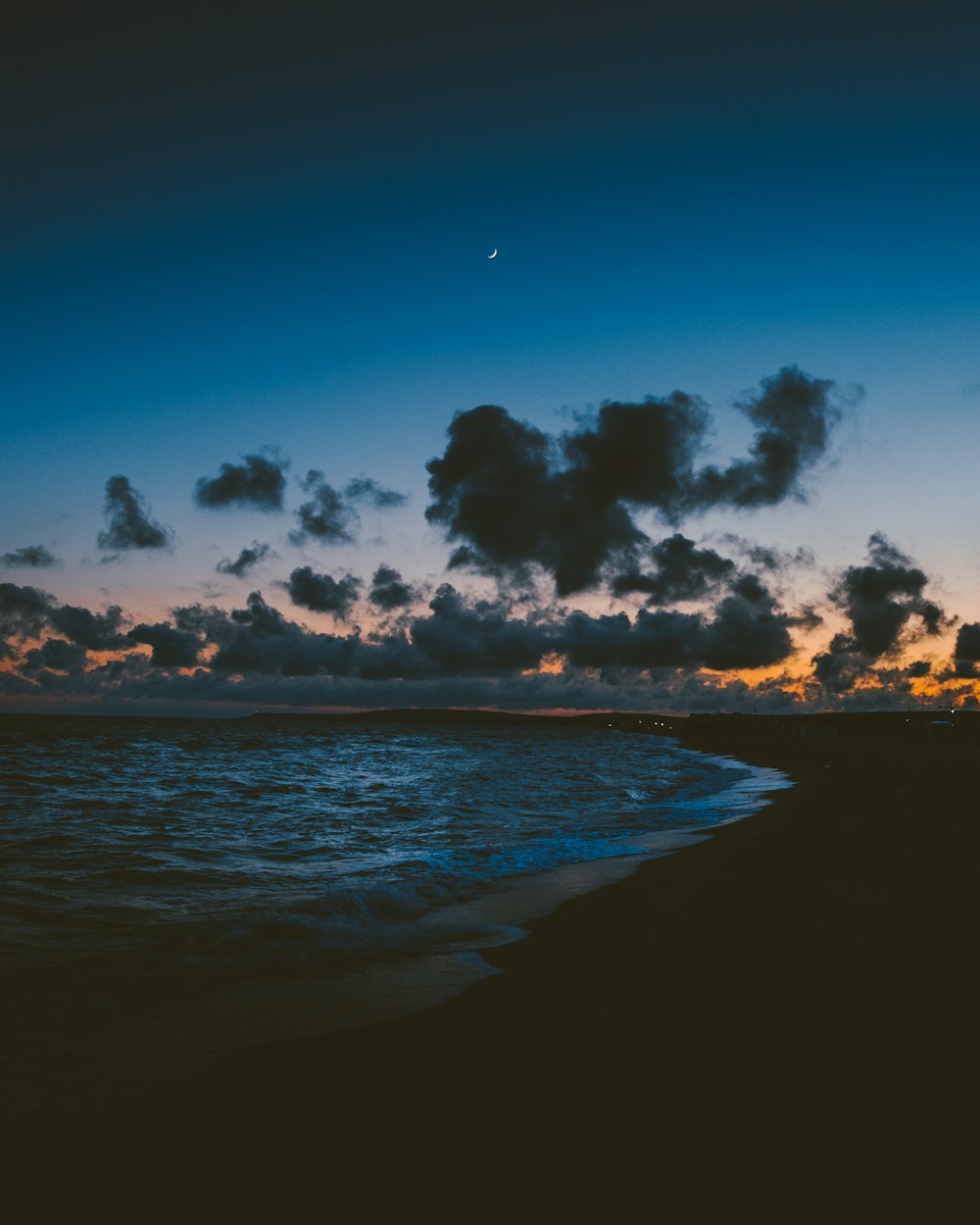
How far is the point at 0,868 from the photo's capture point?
43.8 feet

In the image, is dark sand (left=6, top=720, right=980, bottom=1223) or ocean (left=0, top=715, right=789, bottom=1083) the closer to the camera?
dark sand (left=6, top=720, right=980, bottom=1223)

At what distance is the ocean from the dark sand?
1.09m

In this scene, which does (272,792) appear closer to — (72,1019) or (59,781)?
(59,781)

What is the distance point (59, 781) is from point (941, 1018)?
32.9 meters

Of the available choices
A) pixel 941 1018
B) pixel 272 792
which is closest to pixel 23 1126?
pixel 941 1018

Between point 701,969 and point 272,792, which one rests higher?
point 701,969

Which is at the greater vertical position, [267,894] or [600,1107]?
[600,1107]

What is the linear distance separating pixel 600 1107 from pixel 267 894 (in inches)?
326

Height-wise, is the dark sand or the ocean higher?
the dark sand

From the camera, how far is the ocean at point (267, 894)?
684 cm

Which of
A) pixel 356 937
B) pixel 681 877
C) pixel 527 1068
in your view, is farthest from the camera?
pixel 681 877

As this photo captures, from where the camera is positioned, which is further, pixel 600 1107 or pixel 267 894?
pixel 267 894

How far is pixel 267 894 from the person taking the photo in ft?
38.5

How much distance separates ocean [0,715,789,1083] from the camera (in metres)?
6.84
